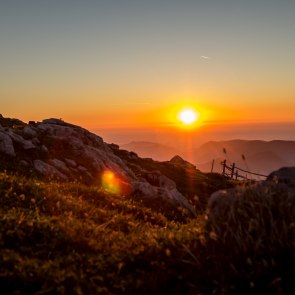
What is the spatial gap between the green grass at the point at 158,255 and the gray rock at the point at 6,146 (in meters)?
16.1

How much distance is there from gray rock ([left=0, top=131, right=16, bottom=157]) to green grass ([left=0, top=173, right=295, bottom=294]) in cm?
1607

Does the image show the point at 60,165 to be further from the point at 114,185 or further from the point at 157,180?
the point at 157,180

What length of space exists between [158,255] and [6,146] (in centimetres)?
2028

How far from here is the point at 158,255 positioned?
9609 millimetres

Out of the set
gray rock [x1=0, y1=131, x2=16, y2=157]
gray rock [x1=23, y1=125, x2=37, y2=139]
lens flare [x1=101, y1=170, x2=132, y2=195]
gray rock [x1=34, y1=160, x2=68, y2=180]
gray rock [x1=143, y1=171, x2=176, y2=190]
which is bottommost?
gray rock [x1=143, y1=171, x2=176, y2=190]

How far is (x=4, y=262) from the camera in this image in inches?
337

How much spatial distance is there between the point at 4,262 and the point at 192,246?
4.25 metres

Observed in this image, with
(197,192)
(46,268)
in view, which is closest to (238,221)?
(46,268)

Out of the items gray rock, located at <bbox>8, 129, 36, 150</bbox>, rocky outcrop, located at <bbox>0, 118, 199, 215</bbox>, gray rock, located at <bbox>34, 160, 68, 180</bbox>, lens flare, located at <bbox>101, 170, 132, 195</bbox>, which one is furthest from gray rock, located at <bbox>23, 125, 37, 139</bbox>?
lens flare, located at <bbox>101, 170, 132, 195</bbox>

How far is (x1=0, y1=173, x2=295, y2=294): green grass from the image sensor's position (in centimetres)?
808

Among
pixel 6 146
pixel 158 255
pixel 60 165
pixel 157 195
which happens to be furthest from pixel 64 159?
pixel 158 255

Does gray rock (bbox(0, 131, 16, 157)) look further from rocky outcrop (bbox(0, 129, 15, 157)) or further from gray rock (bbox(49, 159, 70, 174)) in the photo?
gray rock (bbox(49, 159, 70, 174))

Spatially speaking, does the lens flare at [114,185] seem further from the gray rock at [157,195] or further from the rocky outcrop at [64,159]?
the gray rock at [157,195]

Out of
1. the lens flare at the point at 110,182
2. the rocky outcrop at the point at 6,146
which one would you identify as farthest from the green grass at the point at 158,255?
the rocky outcrop at the point at 6,146
